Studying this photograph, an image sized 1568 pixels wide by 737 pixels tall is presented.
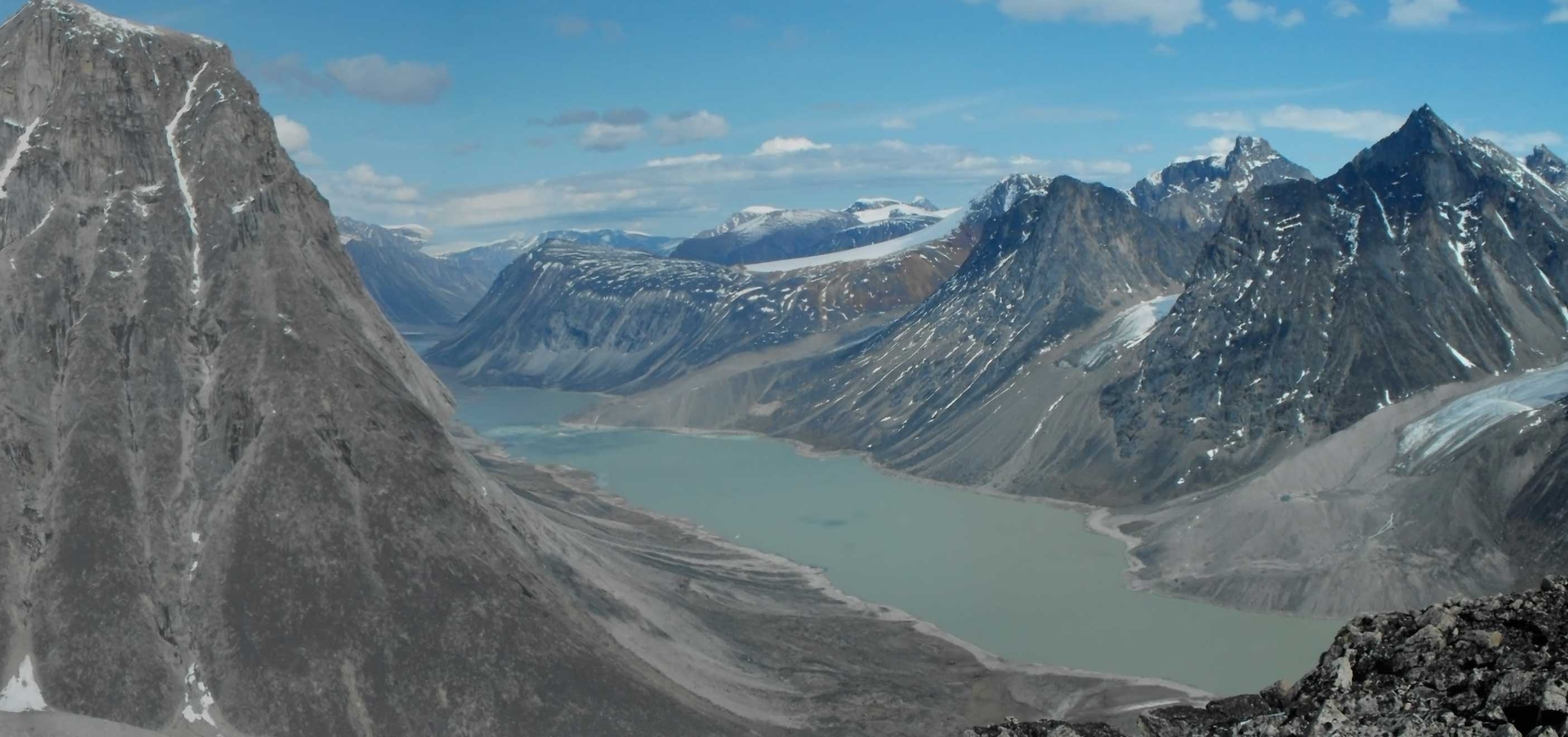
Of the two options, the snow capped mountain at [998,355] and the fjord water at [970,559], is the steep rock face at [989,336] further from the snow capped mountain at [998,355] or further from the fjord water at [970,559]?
the fjord water at [970,559]

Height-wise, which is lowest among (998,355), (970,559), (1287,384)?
(970,559)

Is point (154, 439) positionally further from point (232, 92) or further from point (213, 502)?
point (232, 92)

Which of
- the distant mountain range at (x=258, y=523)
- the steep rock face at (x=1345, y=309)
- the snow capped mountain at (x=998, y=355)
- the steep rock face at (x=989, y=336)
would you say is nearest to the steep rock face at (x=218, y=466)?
the distant mountain range at (x=258, y=523)

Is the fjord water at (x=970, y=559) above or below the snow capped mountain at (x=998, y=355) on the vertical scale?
below

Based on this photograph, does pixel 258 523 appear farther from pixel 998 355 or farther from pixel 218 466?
pixel 998 355

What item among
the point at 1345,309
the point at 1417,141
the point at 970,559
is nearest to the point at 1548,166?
the point at 1417,141

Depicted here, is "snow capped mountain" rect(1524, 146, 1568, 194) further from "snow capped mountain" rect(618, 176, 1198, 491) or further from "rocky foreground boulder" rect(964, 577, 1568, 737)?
"rocky foreground boulder" rect(964, 577, 1568, 737)
